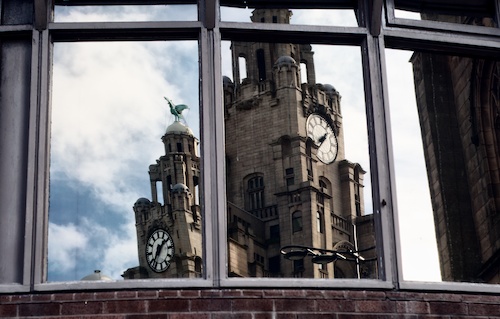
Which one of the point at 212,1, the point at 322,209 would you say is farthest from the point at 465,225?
the point at 212,1

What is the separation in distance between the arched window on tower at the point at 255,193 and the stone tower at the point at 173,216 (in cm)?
50

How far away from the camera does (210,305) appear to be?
9.79 m

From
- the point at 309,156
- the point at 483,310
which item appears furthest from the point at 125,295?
the point at 483,310

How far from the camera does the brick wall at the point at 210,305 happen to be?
9.75 metres

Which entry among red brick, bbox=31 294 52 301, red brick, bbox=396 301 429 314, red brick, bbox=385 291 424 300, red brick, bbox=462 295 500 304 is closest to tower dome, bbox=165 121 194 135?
red brick, bbox=31 294 52 301

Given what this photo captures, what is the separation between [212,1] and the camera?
35.1 feet

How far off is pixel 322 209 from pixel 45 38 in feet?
8.85

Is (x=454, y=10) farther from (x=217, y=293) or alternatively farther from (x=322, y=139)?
(x=217, y=293)

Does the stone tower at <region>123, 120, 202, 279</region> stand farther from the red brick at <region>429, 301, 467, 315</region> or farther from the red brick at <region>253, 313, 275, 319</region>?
the red brick at <region>429, 301, 467, 315</region>

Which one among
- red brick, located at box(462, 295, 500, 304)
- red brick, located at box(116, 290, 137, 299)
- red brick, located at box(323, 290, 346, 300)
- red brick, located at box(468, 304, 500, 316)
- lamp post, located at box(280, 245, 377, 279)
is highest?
lamp post, located at box(280, 245, 377, 279)

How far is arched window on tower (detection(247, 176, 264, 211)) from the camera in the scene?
1055cm

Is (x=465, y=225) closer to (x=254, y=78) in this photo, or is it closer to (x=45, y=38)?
(x=254, y=78)

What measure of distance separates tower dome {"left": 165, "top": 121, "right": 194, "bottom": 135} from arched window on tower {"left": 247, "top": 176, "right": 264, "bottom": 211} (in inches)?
26.3

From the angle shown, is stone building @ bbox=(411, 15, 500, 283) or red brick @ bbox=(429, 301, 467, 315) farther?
stone building @ bbox=(411, 15, 500, 283)
